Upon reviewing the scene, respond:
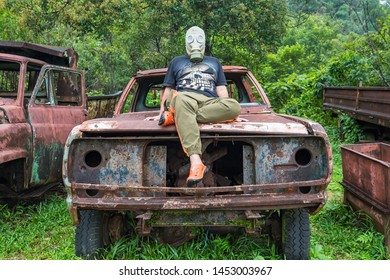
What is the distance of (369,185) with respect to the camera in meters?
4.30

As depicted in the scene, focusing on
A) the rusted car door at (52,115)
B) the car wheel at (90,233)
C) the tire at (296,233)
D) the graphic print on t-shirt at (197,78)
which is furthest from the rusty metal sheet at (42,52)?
the tire at (296,233)

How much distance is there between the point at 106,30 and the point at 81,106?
6.29 metres

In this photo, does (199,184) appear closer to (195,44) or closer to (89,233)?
(89,233)

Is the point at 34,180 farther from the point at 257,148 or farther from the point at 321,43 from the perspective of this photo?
the point at 321,43

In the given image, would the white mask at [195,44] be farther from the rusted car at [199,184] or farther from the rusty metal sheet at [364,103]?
the rusty metal sheet at [364,103]

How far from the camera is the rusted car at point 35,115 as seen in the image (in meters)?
4.67

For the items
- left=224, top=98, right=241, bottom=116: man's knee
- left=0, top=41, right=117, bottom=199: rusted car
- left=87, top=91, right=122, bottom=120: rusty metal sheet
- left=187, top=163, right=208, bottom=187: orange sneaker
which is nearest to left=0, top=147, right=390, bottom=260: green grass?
left=0, top=41, right=117, bottom=199: rusted car

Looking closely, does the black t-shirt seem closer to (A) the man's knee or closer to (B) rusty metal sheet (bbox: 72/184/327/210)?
Result: (A) the man's knee

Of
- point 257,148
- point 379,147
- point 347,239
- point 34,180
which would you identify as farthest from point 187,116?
point 379,147

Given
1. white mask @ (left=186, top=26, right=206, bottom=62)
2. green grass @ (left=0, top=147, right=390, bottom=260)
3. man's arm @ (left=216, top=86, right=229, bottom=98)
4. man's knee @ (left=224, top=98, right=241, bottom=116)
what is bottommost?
green grass @ (left=0, top=147, right=390, bottom=260)

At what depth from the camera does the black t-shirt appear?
11.8ft

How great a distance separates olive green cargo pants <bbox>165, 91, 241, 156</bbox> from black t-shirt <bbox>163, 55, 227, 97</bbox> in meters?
0.19

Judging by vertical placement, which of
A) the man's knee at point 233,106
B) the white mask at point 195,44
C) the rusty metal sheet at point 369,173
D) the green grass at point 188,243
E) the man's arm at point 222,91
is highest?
the white mask at point 195,44

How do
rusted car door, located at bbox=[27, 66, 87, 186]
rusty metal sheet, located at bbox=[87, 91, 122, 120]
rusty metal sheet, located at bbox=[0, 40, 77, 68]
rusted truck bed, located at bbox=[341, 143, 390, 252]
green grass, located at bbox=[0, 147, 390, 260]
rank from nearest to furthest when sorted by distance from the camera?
green grass, located at bbox=[0, 147, 390, 260], rusted truck bed, located at bbox=[341, 143, 390, 252], rusted car door, located at bbox=[27, 66, 87, 186], rusty metal sheet, located at bbox=[0, 40, 77, 68], rusty metal sheet, located at bbox=[87, 91, 122, 120]
